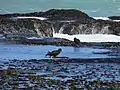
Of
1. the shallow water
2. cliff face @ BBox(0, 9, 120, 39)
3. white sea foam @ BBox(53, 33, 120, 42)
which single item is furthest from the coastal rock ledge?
the shallow water

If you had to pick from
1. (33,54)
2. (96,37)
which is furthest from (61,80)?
(96,37)

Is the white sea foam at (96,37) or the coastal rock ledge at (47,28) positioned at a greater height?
the coastal rock ledge at (47,28)

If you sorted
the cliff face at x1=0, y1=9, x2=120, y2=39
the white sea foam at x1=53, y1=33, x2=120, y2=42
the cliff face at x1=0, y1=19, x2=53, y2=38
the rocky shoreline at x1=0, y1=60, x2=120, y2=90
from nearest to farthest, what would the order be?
the rocky shoreline at x1=0, y1=60, x2=120, y2=90, the white sea foam at x1=53, y1=33, x2=120, y2=42, the cliff face at x1=0, y1=19, x2=53, y2=38, the cliff face at x1=0, y1=9, x2=120, y2=39

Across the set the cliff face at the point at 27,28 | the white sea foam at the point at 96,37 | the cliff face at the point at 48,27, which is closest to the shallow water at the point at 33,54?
the cliff face at the point at 48,27

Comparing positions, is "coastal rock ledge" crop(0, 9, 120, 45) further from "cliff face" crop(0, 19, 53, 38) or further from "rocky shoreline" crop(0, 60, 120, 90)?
"rocky shoreline" crop(0, 60, 120, 90)

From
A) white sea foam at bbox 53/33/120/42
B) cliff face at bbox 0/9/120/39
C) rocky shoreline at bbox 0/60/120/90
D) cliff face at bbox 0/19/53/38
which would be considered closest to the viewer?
rocky shoreline at bbox 0/60/120/90

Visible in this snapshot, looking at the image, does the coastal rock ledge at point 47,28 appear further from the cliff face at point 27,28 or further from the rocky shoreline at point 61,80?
the rocky shoreline at point 61,80

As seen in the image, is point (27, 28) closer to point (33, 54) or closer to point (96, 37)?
point (96, 37)

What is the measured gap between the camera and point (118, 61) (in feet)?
95.3

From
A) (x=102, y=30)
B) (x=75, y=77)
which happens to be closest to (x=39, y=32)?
(x=102, y=30)

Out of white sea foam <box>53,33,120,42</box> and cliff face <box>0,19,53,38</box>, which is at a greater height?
cliff face <box>0,19,53,38</box>

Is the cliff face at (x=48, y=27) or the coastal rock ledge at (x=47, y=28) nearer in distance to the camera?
the coastal rock ledge at (x=47, y=28)

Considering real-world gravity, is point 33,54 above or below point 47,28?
below

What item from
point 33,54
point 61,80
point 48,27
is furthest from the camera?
point 48,27
